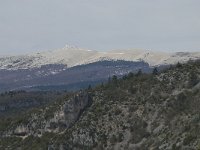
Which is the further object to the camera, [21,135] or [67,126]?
[21,135]

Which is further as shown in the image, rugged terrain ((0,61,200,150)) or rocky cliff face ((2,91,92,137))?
rocky cliff face ((2,91,92,137))

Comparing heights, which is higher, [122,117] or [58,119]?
[122,117]

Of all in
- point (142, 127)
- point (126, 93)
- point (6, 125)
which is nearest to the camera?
point (142, 127)

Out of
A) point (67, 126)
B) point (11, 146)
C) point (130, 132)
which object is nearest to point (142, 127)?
point (130, 132)

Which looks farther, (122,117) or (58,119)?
(58,119)

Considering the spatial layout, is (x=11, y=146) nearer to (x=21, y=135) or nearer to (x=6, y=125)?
(x=21, y=135)

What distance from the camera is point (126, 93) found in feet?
520

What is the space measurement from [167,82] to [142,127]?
20107 millimetres

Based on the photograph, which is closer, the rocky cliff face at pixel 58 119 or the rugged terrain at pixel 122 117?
the rugged terrain at pixel 122 117

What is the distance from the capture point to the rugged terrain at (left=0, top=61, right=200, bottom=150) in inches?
5064

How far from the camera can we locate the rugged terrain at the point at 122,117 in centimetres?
12862

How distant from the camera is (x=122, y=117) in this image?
148 m

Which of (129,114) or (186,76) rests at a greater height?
(186,76)

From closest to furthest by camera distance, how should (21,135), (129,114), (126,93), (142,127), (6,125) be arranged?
(142,127) → (129,114) → (126,93) → (21,135) → (6,125)
